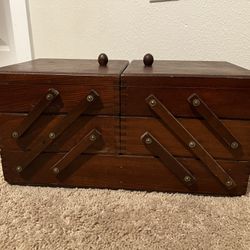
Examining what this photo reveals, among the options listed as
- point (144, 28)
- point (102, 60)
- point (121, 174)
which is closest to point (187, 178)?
point (121, 174)

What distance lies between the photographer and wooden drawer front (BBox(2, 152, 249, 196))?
2.38 feet

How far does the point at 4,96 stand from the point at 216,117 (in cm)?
53

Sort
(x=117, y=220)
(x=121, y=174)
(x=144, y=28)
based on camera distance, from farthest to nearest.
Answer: (x=144, y=28)
(x=121, y=174)
(x=117, y=220)

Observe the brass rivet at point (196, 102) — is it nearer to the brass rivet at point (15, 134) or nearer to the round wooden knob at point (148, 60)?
the round wooden knob at point (148, 60)

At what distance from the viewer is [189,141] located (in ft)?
2.25

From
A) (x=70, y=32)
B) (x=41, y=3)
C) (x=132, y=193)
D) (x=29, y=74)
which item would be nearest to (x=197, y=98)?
(x=132, y=193)

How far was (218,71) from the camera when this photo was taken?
27.4 inches

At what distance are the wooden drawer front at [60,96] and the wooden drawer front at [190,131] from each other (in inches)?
2.5

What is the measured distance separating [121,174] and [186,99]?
26cm

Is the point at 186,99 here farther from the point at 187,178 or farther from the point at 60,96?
the point at 60,96

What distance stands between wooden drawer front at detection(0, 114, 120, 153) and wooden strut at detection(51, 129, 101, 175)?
0.01m

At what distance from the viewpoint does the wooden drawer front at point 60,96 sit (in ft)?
2.24

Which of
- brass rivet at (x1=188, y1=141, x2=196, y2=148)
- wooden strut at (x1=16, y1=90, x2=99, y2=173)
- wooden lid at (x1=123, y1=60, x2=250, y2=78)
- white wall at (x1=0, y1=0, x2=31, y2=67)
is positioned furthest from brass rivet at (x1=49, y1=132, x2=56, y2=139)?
white wall at (x1=0, y1=0, x2=31, y2=67)

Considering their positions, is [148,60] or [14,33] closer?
[148,60]
